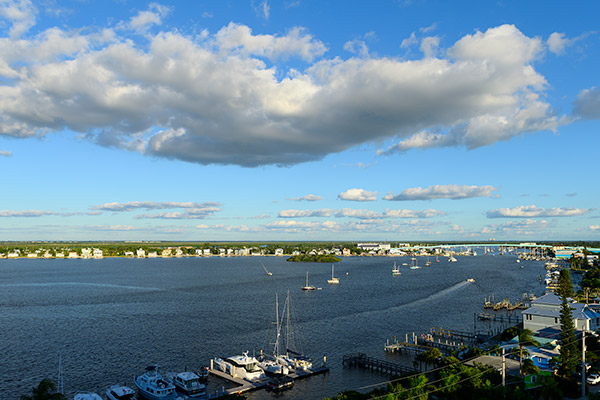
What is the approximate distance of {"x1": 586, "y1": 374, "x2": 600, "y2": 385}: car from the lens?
36.6 metres

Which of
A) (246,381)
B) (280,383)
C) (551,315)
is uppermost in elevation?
(551,315)

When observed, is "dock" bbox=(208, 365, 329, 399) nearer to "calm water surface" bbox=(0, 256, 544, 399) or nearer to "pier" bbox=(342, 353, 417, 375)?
"calm water surface" bbox=(0, 256, 544, 399)

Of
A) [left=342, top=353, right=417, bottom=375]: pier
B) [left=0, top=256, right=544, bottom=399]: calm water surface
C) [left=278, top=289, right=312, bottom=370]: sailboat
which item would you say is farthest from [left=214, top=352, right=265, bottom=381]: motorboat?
[left=342, top=353, right=417, bottom=375]: pier

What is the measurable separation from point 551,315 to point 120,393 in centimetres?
4915

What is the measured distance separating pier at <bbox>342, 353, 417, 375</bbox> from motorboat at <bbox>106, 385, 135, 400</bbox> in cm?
2408

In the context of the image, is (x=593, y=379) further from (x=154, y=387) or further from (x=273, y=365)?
(x=154, y=387)

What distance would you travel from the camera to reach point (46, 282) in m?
134

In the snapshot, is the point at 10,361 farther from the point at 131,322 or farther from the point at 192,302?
the point at 192,302

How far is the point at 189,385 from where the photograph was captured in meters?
42.3

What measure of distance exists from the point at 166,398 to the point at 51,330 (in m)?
39.0

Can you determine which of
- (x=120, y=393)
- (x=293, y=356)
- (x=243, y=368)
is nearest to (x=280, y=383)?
(x=243, y=368)

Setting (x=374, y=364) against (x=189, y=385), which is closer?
(x=189, y=385)

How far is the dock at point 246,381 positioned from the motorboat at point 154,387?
3.86 m

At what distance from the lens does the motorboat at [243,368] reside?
152 ft
